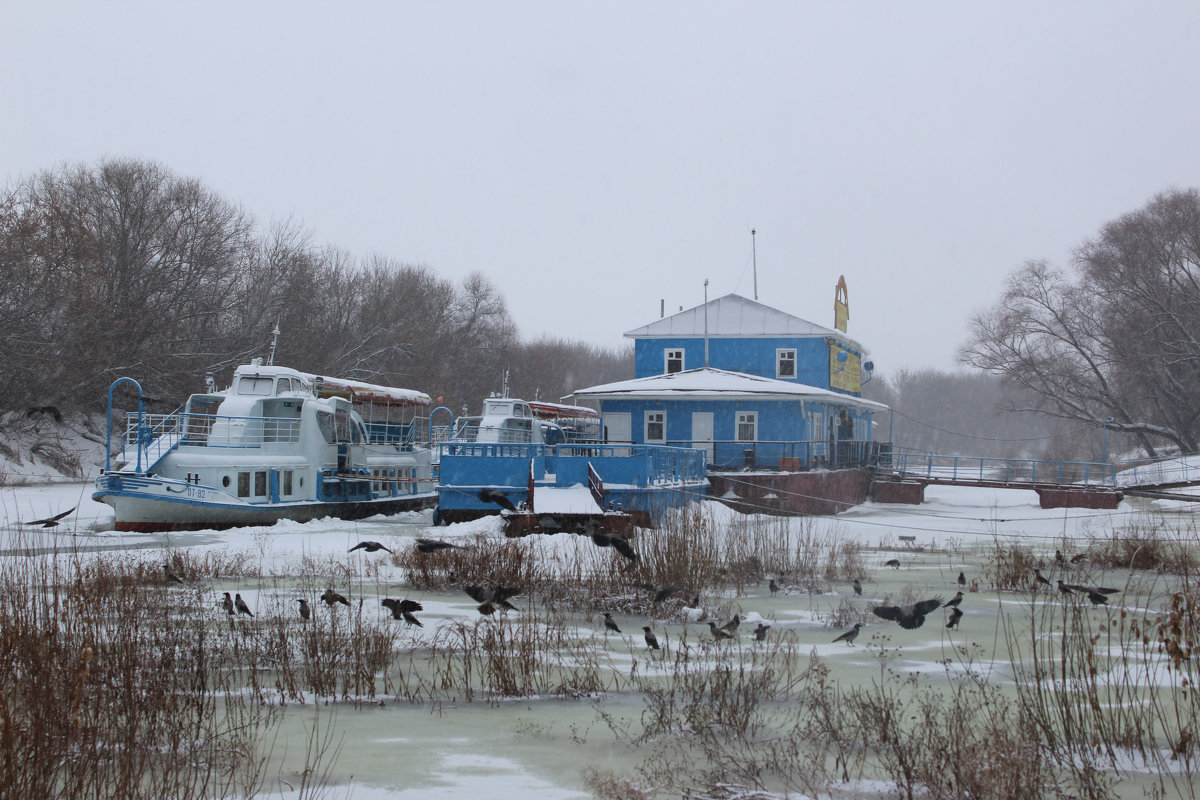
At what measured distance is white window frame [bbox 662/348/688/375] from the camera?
46.4 meters

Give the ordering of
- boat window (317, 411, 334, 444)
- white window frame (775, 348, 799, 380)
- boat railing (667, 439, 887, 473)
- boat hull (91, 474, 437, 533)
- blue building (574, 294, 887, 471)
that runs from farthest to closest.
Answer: white window frame (775, 348, 799, 380)
blue building (574, 294, 887, 471)
boat railing (667, 439, 887, 473)
boat window (317, 411, 334, 444)
boat hull (91, 474, 437, 533)

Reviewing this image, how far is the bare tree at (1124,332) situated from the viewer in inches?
2180

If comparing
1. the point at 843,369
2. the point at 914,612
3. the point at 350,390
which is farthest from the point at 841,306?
the point at 914,612

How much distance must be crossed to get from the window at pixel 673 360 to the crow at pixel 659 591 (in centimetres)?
3297

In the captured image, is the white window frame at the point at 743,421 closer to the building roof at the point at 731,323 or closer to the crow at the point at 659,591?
the building roof at the point at 731,323

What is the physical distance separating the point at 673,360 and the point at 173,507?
83.5 feet

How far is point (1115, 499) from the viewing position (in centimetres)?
3594

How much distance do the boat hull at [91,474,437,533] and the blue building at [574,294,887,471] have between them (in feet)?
41.5

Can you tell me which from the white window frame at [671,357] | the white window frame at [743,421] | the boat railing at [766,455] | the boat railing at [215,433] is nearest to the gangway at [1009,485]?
the boat railing at [766,455]

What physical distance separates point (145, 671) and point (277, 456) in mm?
21086

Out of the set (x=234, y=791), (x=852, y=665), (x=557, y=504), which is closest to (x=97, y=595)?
(x=234, y=791)

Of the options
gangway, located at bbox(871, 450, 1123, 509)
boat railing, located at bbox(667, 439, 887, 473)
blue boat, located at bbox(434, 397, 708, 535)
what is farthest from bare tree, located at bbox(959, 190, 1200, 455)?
blue boat, located at bbox(434, 397, 708, 535)

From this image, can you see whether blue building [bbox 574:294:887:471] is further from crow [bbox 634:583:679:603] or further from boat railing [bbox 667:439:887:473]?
crow [bbox 634:583:679:603]

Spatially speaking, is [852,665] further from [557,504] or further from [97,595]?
[557,504]
